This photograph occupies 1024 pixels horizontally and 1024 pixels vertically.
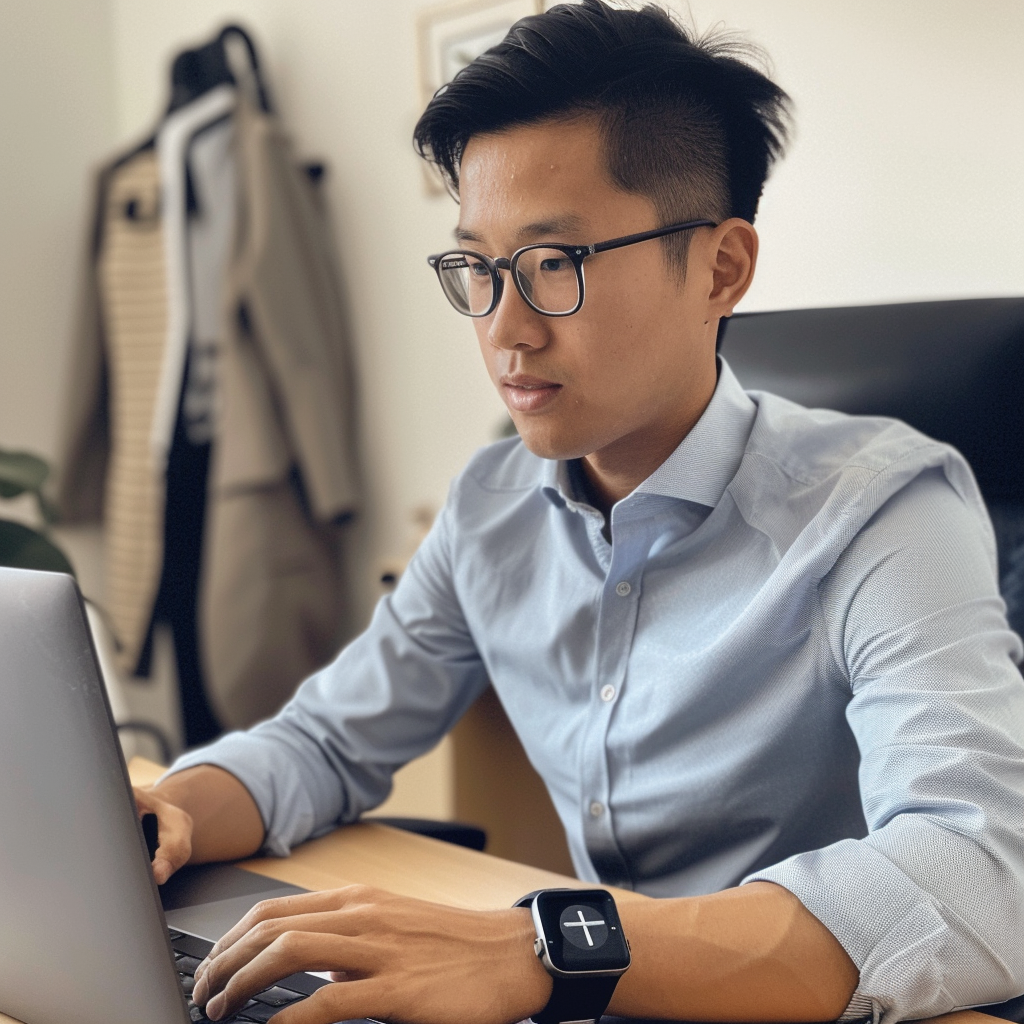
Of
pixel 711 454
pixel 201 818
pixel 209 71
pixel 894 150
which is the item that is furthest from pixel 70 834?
pixel 209 71

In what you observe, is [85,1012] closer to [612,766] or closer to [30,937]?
[30,937]

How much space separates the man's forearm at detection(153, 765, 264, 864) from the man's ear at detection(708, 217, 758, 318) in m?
0.58

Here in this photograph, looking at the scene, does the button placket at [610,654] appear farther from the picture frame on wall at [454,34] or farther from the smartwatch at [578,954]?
the picture frame on wall at [454,34]

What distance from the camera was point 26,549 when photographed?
1674 mm

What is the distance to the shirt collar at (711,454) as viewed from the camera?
1.00 meters

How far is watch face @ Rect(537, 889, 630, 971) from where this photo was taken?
65 centimetres

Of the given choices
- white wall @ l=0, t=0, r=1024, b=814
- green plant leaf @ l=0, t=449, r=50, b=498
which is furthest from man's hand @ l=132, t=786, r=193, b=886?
green plant leaf @ l=0, t=449, r=50, b=498

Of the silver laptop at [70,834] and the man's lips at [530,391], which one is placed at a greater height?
the man's lips at [530,391]

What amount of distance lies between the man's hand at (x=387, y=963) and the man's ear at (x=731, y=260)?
580 mm

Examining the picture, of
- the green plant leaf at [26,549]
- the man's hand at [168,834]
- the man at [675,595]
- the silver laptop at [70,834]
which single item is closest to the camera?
the silver laptop at [70,834]

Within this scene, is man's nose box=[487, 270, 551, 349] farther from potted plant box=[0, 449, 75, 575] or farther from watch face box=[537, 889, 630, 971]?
potted plant box=[0, 449, 75, 575]

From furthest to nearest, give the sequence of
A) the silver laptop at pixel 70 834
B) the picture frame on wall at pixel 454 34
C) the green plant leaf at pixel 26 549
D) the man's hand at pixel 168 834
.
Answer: the picture frame on wall at pixel 454 34 → the green plant leaf at pixel 26 549 → the man's hand at pixel 168 834 → the silver laptop at pixel 70 834

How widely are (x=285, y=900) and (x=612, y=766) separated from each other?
40cm

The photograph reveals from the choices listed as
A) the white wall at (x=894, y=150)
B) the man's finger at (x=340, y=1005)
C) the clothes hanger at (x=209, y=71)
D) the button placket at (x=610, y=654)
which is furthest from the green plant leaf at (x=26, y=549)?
the clothes hanger at (x=209, y=71)
